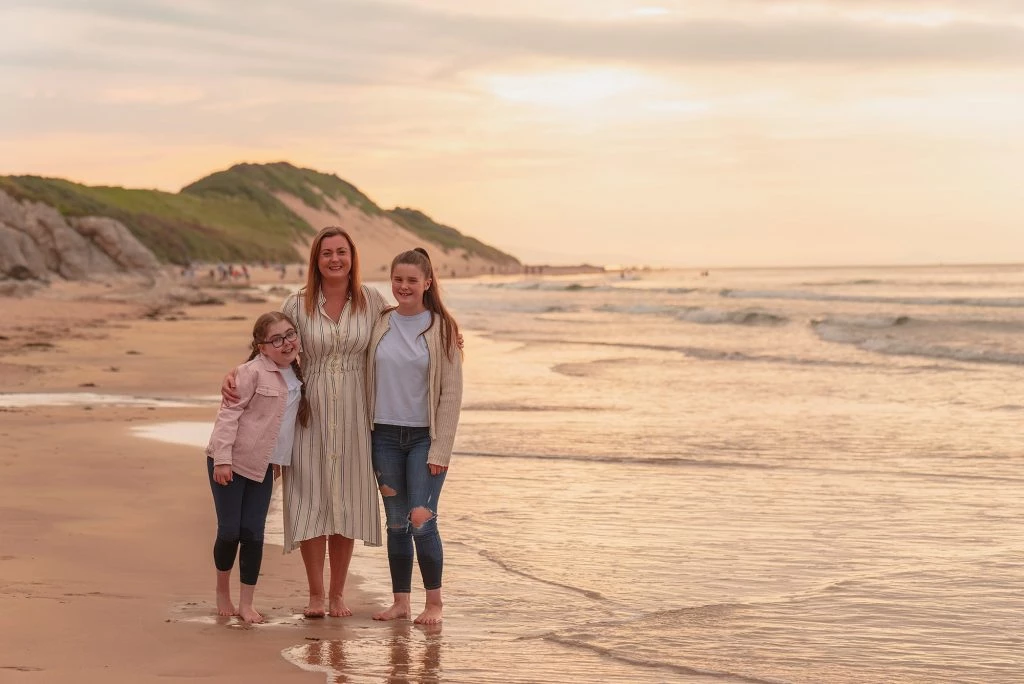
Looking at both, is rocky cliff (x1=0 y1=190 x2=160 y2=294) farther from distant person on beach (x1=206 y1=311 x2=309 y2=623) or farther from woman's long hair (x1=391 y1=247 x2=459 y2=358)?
woman's long hair (x1=391 y1=247 x2=459 y2=358)

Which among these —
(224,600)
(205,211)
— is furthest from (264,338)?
(205,211)

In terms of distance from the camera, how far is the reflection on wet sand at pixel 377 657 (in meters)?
4.73

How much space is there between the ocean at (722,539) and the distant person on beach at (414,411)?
362mm

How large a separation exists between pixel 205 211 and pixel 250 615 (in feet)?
478

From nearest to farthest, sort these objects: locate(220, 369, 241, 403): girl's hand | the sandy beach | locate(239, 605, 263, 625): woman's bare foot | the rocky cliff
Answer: the sandy beach < locate(239, 605, 263, 625): woman's bare foot < locate(220, 369, 241, 403): girl's hand < the rocky cliff

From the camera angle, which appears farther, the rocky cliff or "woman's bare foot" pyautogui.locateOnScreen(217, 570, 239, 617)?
the rocky cliff

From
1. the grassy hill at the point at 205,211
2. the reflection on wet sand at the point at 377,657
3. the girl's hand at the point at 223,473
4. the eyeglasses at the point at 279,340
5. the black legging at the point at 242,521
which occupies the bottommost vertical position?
the reflection on wet sand at the point at 377,657

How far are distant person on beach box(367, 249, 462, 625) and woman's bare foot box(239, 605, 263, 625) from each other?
1.85 feet

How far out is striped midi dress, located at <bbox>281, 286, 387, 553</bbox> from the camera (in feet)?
19.0

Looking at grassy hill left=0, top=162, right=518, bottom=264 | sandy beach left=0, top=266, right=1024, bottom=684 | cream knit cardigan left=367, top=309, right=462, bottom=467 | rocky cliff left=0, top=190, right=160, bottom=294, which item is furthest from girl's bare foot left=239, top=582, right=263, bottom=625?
grassy hill left=0, top=162, right=518, bottom=264

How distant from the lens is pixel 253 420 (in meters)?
5.64

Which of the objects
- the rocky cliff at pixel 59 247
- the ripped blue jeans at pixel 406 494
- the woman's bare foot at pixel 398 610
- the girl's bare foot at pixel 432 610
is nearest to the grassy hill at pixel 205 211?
the rocky cliff at pixel 59 247

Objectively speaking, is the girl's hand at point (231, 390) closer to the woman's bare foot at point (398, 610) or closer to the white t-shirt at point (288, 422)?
the white t-shirt at point (288, 422)

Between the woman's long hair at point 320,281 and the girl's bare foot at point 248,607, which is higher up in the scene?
the woman's long hair at point 320,281
